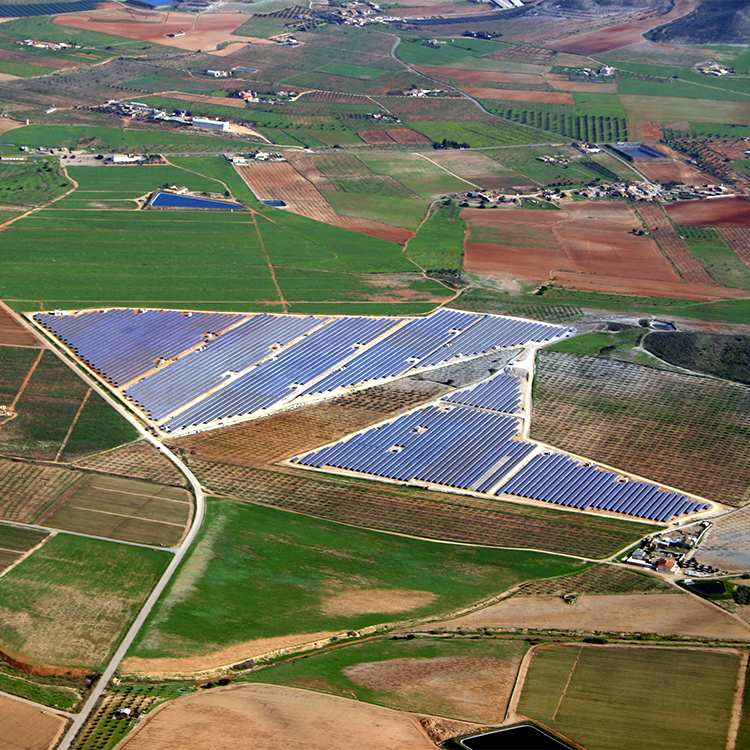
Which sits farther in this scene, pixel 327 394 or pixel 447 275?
pixel 447 275

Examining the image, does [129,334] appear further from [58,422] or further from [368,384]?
[368,384]

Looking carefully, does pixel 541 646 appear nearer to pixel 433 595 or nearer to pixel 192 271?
pixel 433 595

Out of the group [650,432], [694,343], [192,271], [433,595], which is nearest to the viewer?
[433,595]

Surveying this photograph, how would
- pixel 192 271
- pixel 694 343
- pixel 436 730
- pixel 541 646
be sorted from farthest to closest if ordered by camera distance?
pixel 192 271
pixel 694 343
pixel 541 646
pixel 436 730

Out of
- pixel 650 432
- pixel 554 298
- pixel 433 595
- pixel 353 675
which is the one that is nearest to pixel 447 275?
pixel 554 298

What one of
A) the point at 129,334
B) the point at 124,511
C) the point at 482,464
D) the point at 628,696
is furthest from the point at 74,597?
the point at 129,334

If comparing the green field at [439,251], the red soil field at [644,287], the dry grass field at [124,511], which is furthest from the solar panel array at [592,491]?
the green field at [439,251]

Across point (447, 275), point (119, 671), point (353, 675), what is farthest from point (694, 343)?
point (119, 671)
